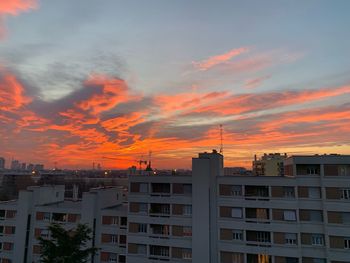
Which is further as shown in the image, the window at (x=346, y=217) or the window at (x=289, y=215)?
the window at (x=289, y=215)

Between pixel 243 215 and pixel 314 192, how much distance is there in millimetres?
9836

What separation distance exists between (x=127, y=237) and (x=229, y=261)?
50.9 feet

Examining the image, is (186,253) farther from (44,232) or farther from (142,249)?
(44,232)

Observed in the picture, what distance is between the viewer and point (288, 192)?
4125 centimetres

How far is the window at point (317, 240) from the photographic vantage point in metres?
39.1

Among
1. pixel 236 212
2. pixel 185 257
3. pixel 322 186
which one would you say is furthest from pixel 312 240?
pixel 185 257

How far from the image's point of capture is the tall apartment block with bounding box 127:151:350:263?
38969 mm

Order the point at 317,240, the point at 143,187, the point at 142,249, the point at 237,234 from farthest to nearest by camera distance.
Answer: the point at 143,187
the point at 142,249
the point at 237,234
the point at 317,240

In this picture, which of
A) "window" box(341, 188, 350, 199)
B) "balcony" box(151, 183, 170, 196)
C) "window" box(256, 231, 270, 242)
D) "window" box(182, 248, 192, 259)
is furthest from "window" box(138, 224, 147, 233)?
"window" box(341, 188, 350, 199)

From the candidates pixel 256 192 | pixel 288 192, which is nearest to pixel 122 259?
pixel 256 192

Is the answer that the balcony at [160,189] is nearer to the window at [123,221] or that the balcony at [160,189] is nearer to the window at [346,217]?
the window at [123,221]

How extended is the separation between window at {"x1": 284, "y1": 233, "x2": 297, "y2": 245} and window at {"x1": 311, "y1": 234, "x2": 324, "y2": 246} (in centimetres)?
223

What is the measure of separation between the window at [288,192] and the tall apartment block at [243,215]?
127mm

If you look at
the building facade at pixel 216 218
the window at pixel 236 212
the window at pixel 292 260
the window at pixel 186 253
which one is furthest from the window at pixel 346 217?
the window at pixel 186 253
